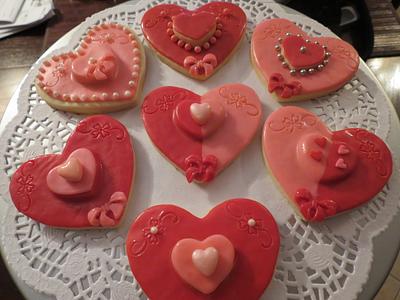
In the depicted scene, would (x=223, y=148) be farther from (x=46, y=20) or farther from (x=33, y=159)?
(x=46, y=20)

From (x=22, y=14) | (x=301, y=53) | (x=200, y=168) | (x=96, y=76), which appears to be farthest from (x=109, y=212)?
(x=22, y=14)

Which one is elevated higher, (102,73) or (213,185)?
(102,73)

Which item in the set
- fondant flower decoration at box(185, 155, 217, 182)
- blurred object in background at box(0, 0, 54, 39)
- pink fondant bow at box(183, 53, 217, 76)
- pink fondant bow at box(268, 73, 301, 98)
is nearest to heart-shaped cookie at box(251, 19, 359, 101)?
pink fondant bow at box(268, 73, 301, 98)

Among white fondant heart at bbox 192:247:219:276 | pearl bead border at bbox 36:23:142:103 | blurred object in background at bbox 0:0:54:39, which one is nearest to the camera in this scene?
white fondant heart at bbox 192:247:219:276

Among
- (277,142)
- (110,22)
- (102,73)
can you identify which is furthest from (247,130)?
(110,22)

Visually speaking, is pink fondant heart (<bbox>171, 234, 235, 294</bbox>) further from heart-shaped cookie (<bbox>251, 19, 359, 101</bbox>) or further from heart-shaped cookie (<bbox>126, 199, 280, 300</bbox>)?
heart-shaped cookie (<bbox>251, 19, 359, 101</bbox>)

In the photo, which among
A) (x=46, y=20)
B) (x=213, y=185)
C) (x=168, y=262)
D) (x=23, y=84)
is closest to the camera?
(x=168, y=262)

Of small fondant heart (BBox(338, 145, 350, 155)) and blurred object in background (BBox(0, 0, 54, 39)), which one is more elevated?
small fondant heart (BBox(338, 145, 350, 155))
